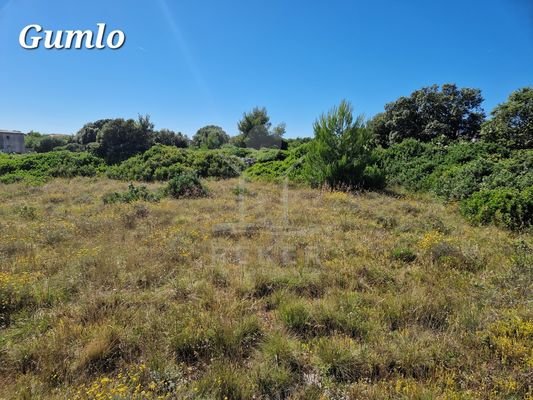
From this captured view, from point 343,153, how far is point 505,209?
21.7ft

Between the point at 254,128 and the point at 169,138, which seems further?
the point at 254,128

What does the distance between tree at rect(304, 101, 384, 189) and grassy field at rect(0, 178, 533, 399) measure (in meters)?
6.59

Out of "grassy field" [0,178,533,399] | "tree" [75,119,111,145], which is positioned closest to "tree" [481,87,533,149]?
"grassy field" [0,178,533,399]

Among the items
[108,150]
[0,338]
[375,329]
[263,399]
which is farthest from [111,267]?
[108,150]

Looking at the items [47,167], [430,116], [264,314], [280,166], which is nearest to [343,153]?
[280,166]

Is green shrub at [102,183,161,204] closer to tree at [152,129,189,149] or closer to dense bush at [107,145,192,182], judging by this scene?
dense bush at [107,145,192,182]

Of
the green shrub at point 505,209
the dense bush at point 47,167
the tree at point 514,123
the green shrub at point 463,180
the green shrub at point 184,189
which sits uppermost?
the tree at point 514,123

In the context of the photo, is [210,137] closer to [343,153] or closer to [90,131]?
[90,131]

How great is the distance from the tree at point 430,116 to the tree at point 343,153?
36.6 ft

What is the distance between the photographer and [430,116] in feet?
75.4

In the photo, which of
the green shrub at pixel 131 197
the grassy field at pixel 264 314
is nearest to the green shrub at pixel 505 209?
the grassy field at pixel 264 314

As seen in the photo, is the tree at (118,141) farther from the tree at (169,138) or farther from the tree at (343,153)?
the tree at (343,153)

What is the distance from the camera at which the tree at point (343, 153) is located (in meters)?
12.6

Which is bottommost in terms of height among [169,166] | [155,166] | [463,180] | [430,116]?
[155,166]
